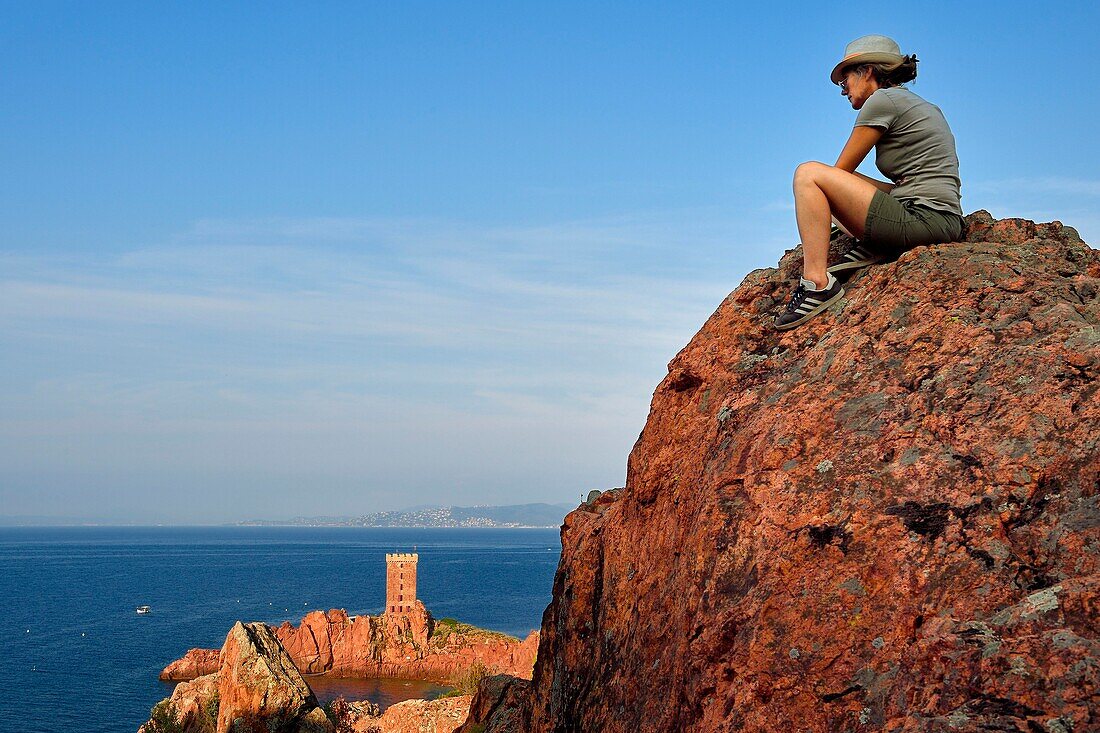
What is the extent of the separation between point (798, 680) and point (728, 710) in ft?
1.53

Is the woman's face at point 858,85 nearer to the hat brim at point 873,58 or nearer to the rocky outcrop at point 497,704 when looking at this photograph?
the hat brim at point 873,58

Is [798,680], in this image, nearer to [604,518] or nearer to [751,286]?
[604,518]

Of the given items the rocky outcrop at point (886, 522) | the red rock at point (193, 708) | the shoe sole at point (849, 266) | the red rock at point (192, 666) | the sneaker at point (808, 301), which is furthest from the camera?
the red rock at point (192, 666)

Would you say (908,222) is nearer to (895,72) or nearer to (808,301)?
(808,301)

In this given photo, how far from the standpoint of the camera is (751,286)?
8.90 meters

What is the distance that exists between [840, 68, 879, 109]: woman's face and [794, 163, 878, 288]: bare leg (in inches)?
28.0

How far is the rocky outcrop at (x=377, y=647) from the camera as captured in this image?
95.2 metres

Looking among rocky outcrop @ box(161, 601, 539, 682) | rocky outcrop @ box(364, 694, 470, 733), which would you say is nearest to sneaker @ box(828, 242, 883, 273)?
rocky outcrop @ box(364, 694, 470, 733)

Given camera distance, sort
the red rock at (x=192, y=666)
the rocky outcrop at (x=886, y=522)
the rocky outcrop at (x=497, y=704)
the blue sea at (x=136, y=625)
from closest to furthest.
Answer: the rocky outcrop at (x=886, y=522) → the rocky outcrop at (x=497, y=704) → the blue sea at (x=136, y=625) → the red rock at (x=192, y=666)

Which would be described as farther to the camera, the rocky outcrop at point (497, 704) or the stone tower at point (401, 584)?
the stone tower at point (401, 584)

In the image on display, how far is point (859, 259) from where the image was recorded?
807cm

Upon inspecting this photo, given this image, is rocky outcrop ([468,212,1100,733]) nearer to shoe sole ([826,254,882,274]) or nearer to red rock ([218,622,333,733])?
shoe sole ([826,254,882,274])

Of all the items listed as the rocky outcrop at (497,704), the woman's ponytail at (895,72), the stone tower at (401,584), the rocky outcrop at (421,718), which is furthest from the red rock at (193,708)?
the stone tower at (401,584)

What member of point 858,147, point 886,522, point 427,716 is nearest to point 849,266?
point 858,147
